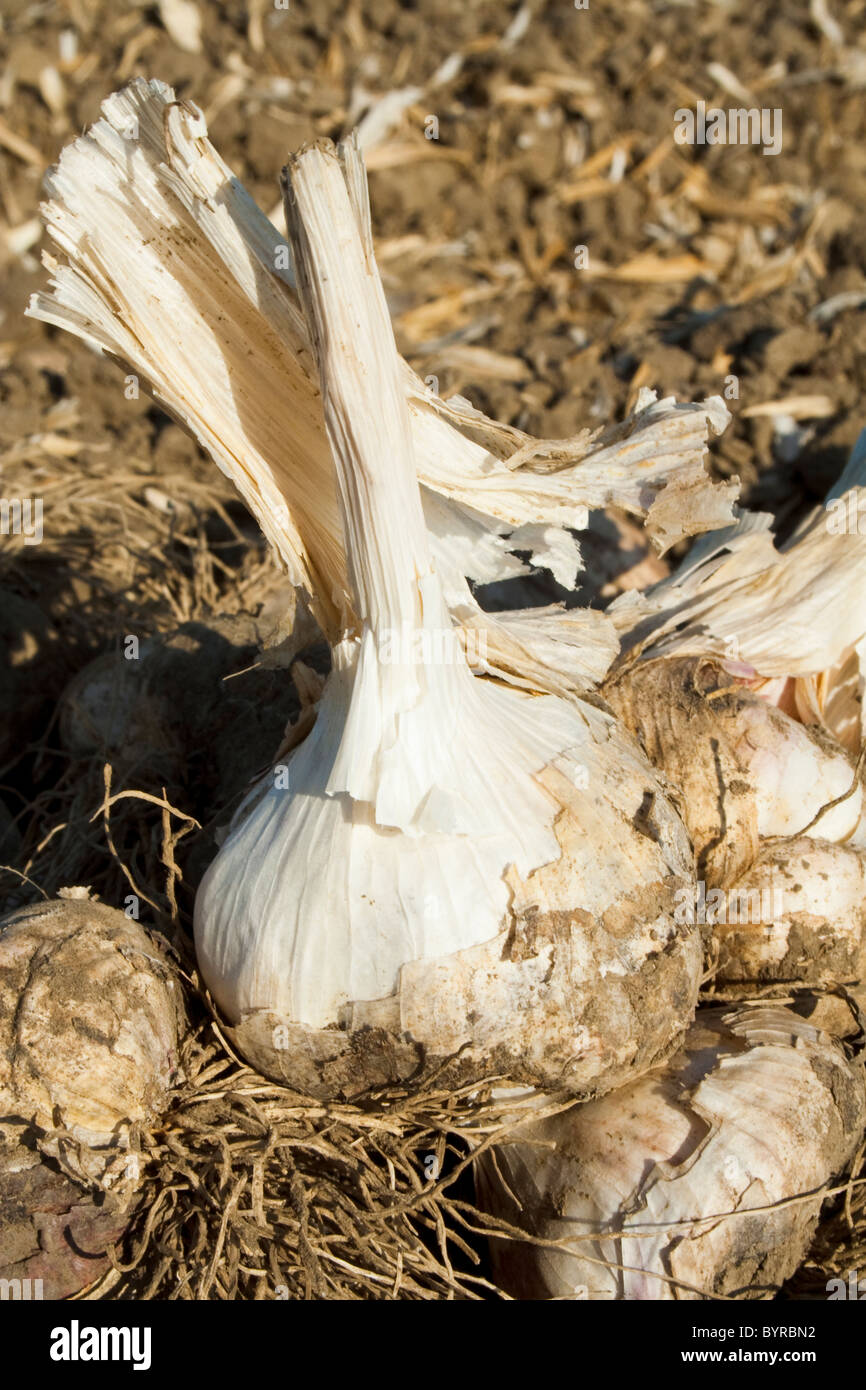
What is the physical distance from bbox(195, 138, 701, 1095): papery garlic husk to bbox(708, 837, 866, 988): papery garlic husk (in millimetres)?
261

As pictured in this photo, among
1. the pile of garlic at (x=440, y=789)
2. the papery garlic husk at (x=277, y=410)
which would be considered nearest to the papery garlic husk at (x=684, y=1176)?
the pile of garlic at (x=440, y=789)

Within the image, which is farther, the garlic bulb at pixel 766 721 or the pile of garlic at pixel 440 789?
the garlic bulb at pixel 766 721

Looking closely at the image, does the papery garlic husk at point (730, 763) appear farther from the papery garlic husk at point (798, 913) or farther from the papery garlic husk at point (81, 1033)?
the papery garlic husk at point (81, 1033)

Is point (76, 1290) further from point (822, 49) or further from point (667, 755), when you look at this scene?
point (822, 49)

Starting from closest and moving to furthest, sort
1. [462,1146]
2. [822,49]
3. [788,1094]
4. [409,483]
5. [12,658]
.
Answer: [409,483]
[788,1094]
[462,1146]
[12,658]
[822,49]

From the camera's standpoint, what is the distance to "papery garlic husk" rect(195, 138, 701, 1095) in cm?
143

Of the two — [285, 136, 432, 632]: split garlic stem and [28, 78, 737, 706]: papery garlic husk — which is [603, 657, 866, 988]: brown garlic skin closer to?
[28, 78, 737, 706]: papery garlic husk

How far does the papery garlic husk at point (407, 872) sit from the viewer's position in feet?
4.71

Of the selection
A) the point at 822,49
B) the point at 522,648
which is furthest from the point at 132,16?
the point at 522,648

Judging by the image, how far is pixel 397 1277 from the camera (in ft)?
4.94

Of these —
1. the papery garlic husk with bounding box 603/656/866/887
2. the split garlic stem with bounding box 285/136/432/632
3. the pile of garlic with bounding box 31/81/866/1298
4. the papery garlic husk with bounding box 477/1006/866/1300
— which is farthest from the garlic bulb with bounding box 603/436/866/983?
the split garlic stem with bounding box 285/136/432/632

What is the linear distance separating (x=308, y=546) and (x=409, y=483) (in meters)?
0.27

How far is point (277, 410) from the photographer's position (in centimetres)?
158

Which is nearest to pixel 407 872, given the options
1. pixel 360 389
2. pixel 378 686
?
pixel 378 686
